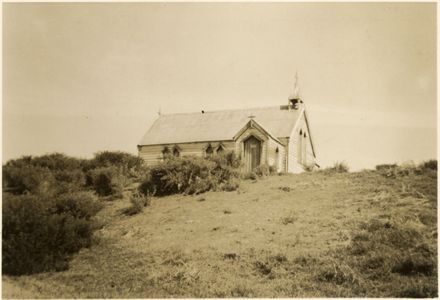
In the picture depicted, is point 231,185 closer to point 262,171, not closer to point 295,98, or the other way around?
point 262,171

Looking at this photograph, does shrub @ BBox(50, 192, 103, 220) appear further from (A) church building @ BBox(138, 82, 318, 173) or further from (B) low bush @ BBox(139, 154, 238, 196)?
(A) church building @ BBox(138, 82, 318, 173)

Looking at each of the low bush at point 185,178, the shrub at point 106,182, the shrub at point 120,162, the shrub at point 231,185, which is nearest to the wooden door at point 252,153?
the shrub at point 120,162

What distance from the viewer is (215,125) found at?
3241 centimetres

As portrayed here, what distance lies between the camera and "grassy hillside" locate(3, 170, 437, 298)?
9938mm

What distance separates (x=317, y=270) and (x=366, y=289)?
47.8 inches

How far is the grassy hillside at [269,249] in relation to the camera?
9.94 meters

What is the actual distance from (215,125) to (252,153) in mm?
5577

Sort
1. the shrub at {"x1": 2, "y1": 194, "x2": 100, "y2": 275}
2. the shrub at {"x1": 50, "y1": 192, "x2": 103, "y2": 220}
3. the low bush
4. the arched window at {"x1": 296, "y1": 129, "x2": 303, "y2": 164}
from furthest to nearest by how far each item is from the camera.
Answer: the arched window at {"x1": 296, "y1": 129, "x2": 303, "y2": 164} < the low bush < the shrub at {"x1": 50, "y1": 192, "x2": 103, "y2": 220} < the shrub at {"x1": 2, "y1": 194, "x2": 100, "y2": 275}

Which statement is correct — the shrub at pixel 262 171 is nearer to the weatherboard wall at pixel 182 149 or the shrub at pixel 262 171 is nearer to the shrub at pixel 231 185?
the shrub at pixel 231 185

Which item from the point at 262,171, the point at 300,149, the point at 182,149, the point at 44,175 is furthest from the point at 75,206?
the point at 300,149

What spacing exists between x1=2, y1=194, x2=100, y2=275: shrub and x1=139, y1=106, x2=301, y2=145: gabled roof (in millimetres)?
18434

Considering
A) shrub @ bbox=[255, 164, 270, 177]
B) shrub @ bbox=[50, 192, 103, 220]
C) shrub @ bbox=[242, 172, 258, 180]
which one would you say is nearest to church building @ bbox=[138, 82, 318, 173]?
shrub @ bbox=[255, 164, 270, 177]

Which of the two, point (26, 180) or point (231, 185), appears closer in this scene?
point (26, 180)

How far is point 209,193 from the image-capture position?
727 inches
